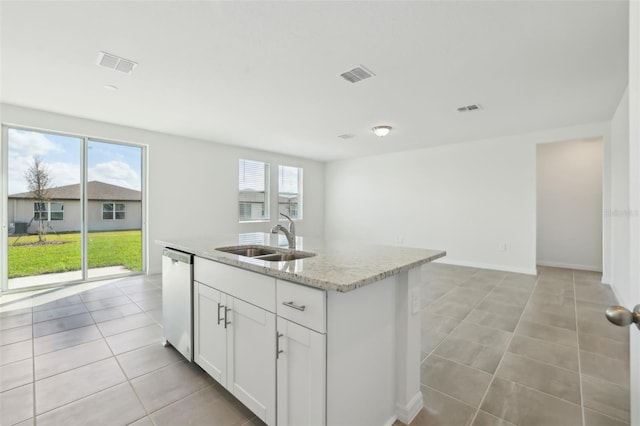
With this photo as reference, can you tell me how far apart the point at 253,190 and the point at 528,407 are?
19.7ft

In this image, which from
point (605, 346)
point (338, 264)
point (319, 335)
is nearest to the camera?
point (319, 335)

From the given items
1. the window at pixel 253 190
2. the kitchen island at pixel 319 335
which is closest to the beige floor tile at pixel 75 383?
the kitchen island at pixel 319 335

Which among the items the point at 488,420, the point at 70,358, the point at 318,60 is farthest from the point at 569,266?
the point at 70,358

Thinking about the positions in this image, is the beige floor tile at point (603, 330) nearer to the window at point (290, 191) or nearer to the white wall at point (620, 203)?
the white wall at point (620, 203)

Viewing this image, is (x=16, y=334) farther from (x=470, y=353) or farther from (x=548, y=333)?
(x=548, y=333)

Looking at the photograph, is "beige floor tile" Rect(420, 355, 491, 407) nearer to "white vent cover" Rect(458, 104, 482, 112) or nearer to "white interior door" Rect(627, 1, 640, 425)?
"white interior door" Rect(627, 1, 640, 425)

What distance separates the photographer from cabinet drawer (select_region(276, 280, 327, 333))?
1.22m

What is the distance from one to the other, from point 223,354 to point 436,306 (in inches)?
105

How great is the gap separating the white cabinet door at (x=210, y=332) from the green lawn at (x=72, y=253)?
3735 mm

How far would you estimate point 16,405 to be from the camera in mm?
1751

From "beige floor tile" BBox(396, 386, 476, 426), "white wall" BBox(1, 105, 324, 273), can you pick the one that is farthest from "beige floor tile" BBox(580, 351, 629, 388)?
"white wall" BBox(1, 105, 324, 273)

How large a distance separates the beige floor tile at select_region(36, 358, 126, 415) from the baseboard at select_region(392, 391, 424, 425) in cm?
189

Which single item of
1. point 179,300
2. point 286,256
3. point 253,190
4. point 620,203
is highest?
point 253,190

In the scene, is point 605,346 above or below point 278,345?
below
